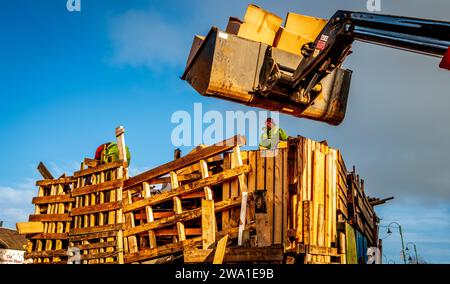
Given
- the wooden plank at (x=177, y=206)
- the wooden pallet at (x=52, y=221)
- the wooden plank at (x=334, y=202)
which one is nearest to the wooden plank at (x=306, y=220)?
the wooden plank at (x=334, y=202)

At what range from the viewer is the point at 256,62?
6836mm

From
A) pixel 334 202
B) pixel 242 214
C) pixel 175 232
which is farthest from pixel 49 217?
pixel 334 202

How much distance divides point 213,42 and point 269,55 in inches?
34.9

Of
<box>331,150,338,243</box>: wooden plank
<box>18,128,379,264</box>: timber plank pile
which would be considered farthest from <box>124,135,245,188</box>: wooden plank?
<box>331,150,338,243</box>: wooden plank

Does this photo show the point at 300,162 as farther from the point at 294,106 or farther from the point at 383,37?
the point at 383,37

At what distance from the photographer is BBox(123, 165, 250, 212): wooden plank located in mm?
8098

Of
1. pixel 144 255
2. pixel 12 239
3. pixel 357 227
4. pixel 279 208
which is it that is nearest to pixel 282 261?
pixel 279 208

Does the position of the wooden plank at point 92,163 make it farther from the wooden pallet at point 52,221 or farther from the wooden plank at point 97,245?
the wooden plank at point 97,245

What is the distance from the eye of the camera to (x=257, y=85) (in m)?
6.82

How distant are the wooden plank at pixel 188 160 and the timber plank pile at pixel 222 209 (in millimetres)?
20

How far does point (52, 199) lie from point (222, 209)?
17.6 feet

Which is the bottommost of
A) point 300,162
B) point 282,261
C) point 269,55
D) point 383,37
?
point 282,261

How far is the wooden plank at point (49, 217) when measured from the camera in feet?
36.1

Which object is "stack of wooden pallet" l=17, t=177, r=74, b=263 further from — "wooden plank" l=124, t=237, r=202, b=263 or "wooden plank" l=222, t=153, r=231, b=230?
Result: "wooden plank" l=222, t=153, r=231, b=230
